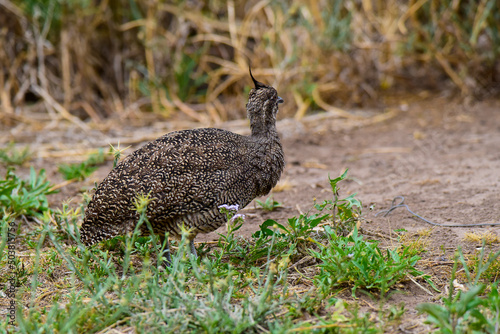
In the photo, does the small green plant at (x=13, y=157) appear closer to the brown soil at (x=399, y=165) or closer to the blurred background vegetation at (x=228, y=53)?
the brown soil at (x=399, y=165)

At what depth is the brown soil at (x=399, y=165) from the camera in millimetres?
3965

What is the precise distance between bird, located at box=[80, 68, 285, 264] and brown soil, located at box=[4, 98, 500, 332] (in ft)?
2.16

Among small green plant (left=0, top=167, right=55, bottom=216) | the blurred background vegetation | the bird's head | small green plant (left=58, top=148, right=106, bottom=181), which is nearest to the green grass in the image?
small green plant (left=0, top=167, right=55, bottom=216)

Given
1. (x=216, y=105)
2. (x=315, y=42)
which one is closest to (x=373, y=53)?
(x=315, y=42)

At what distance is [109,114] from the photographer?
28.8 ft

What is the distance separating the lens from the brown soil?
3.96m

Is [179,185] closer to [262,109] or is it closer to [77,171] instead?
[262,109]

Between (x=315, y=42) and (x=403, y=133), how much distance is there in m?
1.87

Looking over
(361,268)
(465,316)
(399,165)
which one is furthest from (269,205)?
(465,316)

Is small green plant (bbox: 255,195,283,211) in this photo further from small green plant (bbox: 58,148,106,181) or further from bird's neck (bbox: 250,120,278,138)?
small green plant (bbox: 58,148,106,181)

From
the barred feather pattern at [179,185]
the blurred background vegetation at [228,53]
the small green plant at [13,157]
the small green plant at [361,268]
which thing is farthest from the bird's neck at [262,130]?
the blurred background vegetation at [228,53]

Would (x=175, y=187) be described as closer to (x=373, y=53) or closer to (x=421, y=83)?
(x=373, y=53)

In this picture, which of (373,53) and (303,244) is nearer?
(303,244)

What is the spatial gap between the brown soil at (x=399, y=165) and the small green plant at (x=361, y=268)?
0.10 meters
